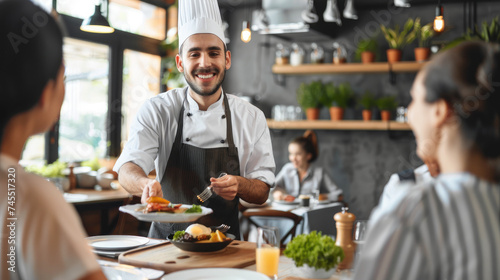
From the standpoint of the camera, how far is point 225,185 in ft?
6.84

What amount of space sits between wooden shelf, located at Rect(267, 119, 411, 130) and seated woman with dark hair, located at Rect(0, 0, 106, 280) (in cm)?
483

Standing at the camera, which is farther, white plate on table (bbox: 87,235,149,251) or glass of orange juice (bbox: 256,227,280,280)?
white plate on table (bbox: 87,235,149,251)

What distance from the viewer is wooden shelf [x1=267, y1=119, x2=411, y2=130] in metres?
5.41

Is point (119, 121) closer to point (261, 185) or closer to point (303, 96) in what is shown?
point (303, 96)

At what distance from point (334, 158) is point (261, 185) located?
146 inches

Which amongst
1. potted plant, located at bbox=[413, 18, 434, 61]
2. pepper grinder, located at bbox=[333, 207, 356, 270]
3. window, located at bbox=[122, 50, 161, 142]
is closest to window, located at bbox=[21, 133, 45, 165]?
window, located at bbox=[122, 50, 161, 142]

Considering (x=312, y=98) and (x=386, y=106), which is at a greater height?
(x=312, y=98)

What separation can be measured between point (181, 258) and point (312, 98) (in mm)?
4226

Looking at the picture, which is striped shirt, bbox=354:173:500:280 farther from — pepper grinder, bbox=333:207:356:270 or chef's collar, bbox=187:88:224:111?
chef's collar, bbox=187:88:224:111

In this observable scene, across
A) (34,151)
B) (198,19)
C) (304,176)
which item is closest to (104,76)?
(34,151)

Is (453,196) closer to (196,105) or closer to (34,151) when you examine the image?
(196,105)

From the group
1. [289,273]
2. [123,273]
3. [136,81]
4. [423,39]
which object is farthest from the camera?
[136,81]

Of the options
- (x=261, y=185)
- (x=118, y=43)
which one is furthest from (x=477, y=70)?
(x=118, y=43)

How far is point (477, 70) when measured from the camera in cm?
93
